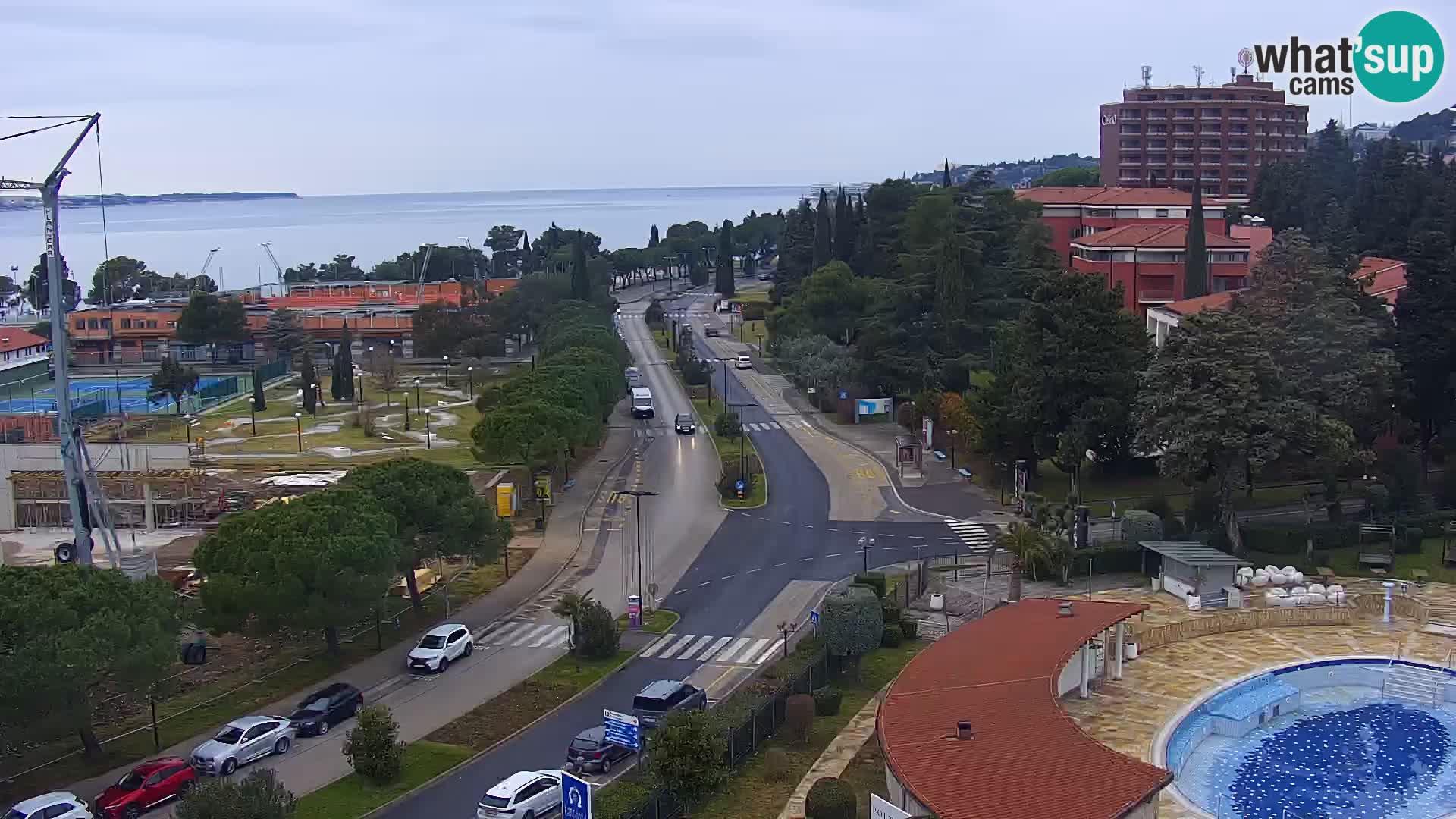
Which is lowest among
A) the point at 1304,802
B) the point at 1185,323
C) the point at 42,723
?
the point at 1304,802

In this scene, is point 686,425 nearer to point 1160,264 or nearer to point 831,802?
point 1160,264

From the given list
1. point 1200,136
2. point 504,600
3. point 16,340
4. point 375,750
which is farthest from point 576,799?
point 1200,136

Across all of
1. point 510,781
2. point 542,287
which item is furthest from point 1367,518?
point 542,287

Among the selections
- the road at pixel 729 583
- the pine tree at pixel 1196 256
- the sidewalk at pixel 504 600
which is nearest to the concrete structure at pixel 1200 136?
the pine tree at pixel 1196 256

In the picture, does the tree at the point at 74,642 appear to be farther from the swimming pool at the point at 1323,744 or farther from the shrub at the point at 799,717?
the swimming pool at the point at 1323,744

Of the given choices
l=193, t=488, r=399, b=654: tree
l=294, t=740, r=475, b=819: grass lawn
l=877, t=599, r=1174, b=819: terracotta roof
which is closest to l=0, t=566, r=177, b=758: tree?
l=193, t=488, r=399, b=654: tree

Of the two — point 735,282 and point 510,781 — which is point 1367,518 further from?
point 735,282

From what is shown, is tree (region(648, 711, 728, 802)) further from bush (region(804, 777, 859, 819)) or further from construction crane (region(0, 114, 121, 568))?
construction crane (region(0, 114, 121, 568))
